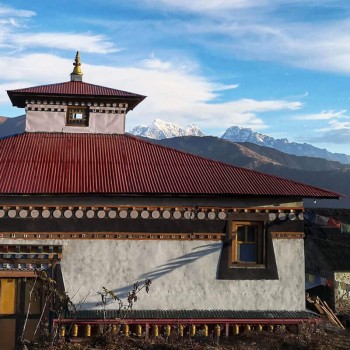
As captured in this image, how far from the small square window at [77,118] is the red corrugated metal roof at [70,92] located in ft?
2.19

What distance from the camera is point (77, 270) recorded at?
13383 millimetres

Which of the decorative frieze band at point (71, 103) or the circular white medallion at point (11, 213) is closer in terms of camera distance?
the circular white medallion at point (11, 213)

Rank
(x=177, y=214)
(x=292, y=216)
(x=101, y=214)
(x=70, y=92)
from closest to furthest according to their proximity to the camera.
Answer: (x=101, y=214) < (x=177, y=214) < (x=292, y=216) < (x=70, y=92)

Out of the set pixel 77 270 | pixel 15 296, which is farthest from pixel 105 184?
pixel 15 296

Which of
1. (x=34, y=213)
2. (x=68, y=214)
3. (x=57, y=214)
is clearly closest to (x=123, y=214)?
(x=68, y=214)

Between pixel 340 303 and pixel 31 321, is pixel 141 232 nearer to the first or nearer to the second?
pixel 31 321

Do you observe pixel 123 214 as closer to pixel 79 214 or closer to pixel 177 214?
pixel 79 214

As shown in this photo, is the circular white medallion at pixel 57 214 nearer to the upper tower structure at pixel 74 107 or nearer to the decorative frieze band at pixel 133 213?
the decorative frieze band at pixel 133 213

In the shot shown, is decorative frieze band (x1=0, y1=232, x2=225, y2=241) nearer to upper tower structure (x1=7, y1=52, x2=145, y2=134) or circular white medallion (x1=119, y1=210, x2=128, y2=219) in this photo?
circular white medallion (x1=119, y1=210, x2=128, y2=219)

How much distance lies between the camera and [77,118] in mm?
17266

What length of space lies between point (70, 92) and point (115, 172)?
459 centimetres

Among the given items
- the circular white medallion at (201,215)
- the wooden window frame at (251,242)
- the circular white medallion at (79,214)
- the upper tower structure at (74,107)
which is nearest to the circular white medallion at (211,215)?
the circular white medallion at (201,215)

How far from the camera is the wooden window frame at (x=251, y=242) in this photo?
13977 mm

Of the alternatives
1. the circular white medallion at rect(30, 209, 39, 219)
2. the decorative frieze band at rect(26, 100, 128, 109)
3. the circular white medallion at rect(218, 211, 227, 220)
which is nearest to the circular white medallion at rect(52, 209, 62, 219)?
the circular white medallion at rect(30, 209, 39, 219)
